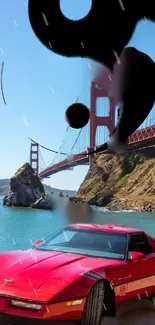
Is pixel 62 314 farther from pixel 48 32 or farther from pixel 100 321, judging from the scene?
pixel 48 32

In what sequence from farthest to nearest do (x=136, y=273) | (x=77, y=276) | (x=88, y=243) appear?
(x=88, y=243), (x=136, y=273), (x=77, y=276)

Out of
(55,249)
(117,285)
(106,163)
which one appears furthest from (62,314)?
(106,163)

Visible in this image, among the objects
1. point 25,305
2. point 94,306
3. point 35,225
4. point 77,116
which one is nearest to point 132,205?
point 35,225

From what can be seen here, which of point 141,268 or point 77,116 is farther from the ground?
point 77,116

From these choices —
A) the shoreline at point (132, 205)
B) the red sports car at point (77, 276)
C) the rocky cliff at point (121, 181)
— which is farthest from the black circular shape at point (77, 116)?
the rocky cliff at point (121, 181)

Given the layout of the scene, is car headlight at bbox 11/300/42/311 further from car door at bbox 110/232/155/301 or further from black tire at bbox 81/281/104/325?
car door at bbox 110/232/155/301

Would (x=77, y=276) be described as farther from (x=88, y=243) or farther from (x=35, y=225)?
(x=35, y=225)

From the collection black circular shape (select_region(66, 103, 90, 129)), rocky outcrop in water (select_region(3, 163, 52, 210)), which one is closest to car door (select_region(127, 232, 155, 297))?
black circular shape (select_region(66, 103, 90, 129))

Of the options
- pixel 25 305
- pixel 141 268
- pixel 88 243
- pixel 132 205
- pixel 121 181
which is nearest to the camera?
pixel 25 305
